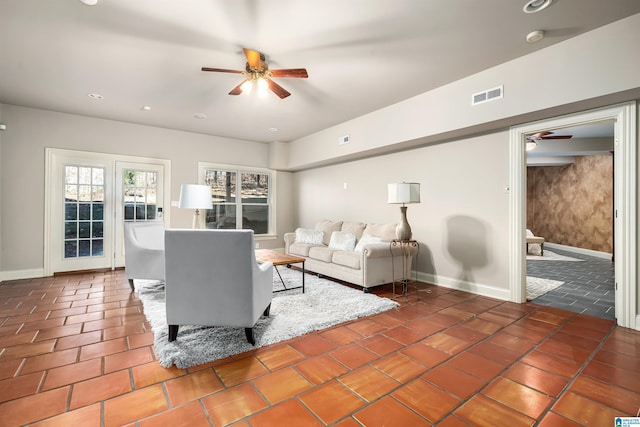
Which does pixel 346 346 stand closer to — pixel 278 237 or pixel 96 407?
pixel 96 407

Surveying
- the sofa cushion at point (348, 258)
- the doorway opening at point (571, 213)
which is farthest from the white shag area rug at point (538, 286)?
the sofa cushion at point (348, 258)

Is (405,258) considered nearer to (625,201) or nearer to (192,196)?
(625,201)

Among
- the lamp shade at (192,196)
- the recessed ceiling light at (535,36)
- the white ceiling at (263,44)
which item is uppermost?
the white ceiling at (263,44)

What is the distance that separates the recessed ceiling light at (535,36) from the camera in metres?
→ 2.64

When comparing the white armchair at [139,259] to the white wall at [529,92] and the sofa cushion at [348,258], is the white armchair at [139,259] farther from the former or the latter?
the white wall at [529,92]

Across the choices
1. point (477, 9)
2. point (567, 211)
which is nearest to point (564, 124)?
point (477, 9)

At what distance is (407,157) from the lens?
4.84 m

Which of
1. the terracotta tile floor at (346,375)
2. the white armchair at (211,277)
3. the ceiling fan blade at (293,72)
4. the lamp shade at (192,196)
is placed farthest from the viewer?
the lamp shade at (192,196)

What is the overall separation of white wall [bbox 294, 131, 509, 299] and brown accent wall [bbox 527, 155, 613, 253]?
514cm

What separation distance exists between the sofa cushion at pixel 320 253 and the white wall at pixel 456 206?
4.05 feet

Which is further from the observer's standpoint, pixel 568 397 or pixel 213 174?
pixel 213 174

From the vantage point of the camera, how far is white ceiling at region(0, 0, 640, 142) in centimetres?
235

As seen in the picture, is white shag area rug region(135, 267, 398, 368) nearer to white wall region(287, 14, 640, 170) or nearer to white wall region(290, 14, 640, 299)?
white wall region(290, 14, 640, 299)

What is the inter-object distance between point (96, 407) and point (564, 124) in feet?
15.1
